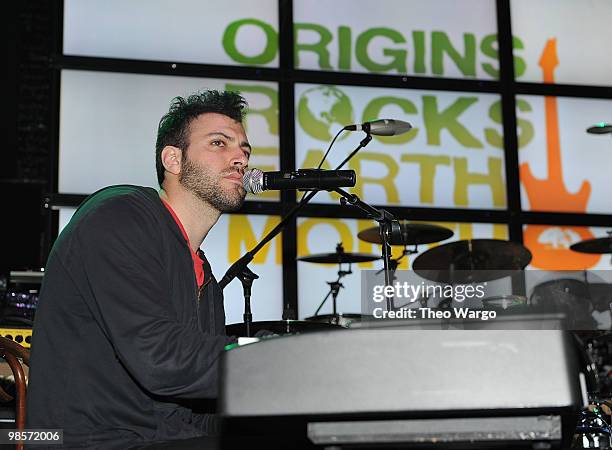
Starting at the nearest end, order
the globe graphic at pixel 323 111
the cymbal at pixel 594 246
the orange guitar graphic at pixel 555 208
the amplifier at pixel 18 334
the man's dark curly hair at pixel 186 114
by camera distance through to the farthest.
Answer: the man's dark curly hair at pixel 186 114, the amplifier at pixel 18 334, the cymbal at pixel 594 246, the globe graphic at pixel 323 111, the orange guitar graphic at pixel 555 208

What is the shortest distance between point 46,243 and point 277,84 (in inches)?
73.0

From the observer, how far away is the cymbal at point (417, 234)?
4848 millimetres

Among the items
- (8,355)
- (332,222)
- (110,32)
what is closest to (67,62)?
(110,32)

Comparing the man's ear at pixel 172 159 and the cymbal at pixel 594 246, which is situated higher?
the cymbal at pixel 594 246

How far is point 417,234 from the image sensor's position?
4.91 meters

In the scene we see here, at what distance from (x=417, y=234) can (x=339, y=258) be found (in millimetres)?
510

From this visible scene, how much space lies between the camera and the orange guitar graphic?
568cm

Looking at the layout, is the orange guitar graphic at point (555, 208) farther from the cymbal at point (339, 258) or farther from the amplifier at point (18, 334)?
the amplifier at point (18, 334)

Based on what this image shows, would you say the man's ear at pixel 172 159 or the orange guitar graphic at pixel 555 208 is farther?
the orange guitar graphic at pixel 555 208

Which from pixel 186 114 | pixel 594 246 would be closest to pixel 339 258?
pixel 594 246

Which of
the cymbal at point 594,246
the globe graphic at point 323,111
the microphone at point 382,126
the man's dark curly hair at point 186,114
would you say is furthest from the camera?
the globe graphic at point 323,111

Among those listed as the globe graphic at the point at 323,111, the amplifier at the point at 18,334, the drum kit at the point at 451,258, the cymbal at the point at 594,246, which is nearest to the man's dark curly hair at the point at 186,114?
the amplifier at the point at 18,334

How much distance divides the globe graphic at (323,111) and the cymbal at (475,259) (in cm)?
118

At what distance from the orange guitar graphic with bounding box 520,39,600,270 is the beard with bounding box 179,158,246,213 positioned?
383 centimetres
